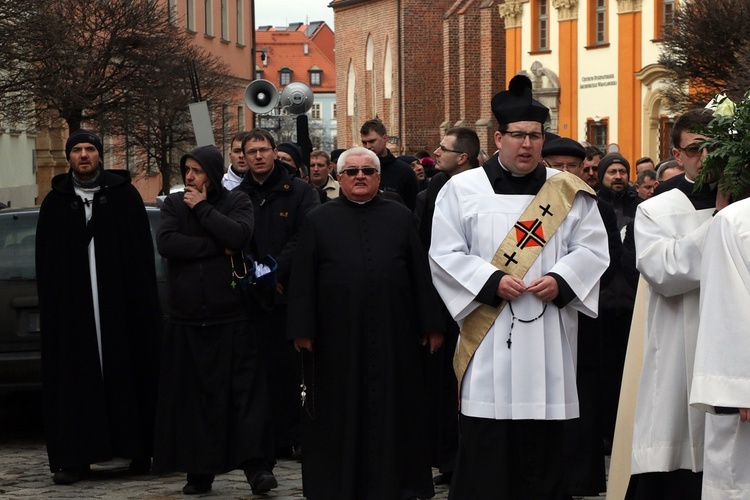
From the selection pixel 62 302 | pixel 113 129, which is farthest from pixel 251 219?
pixel 113 129

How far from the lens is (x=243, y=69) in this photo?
66500 millimetres

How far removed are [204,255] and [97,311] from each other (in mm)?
1056

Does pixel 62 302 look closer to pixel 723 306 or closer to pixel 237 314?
pixel 237 314

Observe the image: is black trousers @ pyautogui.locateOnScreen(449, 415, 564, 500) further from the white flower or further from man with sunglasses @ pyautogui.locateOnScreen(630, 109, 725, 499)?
the white flower

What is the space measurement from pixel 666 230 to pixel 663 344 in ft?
1.64

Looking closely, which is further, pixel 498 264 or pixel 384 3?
pixel 384 3

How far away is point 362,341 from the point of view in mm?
7840

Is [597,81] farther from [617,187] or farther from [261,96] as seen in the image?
[617,187]

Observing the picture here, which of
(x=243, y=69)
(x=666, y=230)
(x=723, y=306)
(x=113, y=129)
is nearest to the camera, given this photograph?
(x=723, y=306)

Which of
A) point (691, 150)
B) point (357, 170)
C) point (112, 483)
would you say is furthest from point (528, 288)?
point (112, 483)

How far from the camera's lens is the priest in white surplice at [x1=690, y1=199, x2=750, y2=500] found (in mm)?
5465

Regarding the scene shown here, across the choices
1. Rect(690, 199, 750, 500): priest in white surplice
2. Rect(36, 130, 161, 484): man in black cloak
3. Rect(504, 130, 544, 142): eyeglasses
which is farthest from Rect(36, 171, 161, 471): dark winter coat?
Rect(690, 199, 750, 500): priest in white surplice

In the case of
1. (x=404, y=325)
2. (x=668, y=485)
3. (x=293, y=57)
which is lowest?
(x=668, y=485)

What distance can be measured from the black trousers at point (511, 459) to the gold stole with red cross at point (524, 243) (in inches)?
13.0
